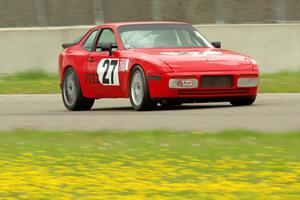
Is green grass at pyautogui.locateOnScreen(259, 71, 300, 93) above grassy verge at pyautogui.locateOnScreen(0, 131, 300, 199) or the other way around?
the other way around

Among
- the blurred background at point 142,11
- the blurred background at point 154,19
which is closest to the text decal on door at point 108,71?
the blurred background at point 154,19

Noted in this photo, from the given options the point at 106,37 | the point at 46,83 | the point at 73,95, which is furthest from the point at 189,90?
the point at 46,83

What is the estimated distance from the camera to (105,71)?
1622cm

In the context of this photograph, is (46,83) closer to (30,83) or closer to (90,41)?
(30,83)

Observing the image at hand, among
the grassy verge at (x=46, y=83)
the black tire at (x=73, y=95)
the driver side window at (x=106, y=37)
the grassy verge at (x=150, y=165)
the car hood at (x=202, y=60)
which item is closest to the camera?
the grassy verge at (x=150, y=165)

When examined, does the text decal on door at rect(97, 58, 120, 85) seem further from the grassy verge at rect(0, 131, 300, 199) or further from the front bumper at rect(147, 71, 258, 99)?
the grassy verge at rect(0, 131, 300, 199)

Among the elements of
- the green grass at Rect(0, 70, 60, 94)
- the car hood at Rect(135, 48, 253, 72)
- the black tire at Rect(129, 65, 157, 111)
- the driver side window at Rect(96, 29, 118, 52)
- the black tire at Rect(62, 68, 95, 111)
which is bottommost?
the green grass at Rect(0, 70, 60, 94)

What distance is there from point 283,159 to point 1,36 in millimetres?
15788

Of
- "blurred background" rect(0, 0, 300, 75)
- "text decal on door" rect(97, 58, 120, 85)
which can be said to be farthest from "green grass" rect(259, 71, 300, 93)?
"text decal on door" rect(97, 58, 120, 85)

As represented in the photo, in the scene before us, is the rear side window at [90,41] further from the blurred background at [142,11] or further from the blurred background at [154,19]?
the blurred background at [142,11]

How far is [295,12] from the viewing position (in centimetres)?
2452

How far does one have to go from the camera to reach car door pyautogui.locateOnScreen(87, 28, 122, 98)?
16.0m

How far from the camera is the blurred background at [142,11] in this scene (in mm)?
24547

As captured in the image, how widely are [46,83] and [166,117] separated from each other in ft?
29.3
